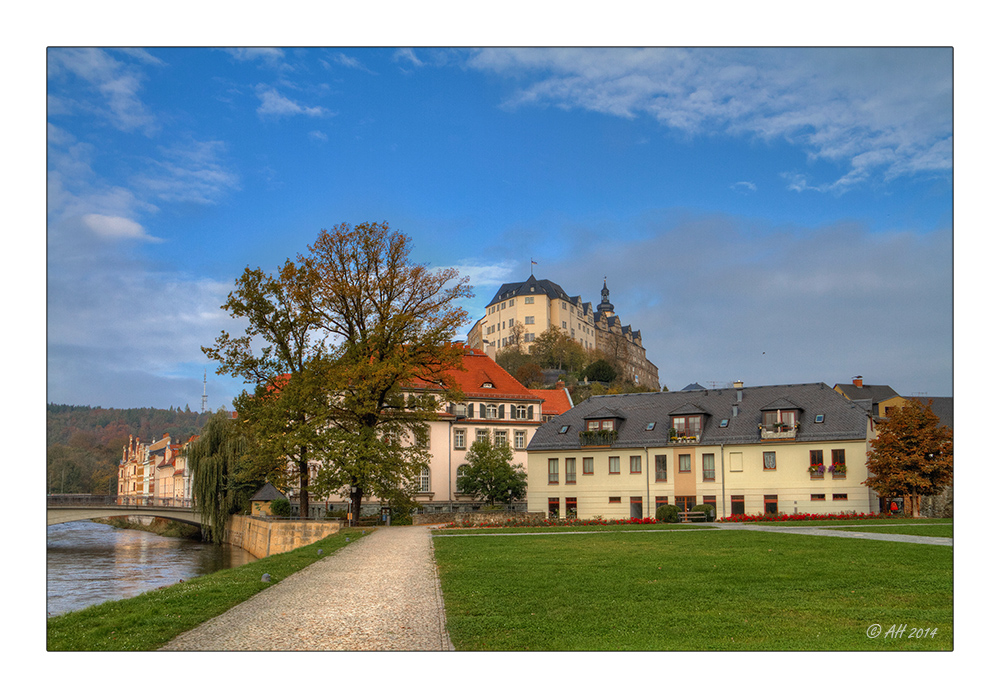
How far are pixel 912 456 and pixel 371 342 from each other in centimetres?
2361

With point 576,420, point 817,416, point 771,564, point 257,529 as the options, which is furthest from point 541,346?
point 771,564

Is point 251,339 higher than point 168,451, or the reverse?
point 251,339

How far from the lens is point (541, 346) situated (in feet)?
386

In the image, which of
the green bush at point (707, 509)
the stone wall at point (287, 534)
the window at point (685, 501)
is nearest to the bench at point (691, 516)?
the green bush at point (707, 509)

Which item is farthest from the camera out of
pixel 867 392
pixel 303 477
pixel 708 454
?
pixel 867 392

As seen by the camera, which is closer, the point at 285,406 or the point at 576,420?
the point at 285,406

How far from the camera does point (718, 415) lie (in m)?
44.7

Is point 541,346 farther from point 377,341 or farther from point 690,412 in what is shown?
point 377,341

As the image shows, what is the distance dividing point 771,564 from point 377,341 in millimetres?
18476

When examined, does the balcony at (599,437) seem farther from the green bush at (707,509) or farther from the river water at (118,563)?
the river water at (118,563)

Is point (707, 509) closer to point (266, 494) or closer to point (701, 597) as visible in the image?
point (266, 494)

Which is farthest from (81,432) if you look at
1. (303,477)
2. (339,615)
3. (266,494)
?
(266,494)

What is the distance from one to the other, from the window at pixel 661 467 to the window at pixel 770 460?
220 inches

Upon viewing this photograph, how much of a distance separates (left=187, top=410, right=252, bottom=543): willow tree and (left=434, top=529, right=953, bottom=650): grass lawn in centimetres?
2356
